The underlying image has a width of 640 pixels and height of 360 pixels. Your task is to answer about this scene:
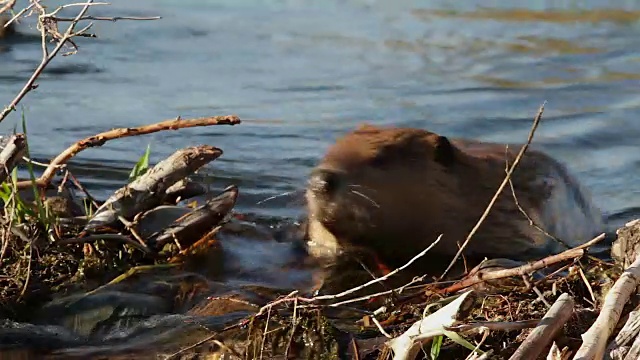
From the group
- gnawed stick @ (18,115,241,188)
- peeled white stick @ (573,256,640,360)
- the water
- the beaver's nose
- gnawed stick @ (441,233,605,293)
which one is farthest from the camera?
the water

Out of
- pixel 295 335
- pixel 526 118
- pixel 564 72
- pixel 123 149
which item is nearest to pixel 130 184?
pixel 295 335

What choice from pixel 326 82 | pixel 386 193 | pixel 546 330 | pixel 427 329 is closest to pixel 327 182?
pixel 386 193

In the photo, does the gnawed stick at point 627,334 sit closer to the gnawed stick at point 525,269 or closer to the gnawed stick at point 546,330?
the gnawed stick at point 546,330

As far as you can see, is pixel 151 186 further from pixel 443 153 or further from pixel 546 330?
pixel 546 330

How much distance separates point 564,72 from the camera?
9.38 metres

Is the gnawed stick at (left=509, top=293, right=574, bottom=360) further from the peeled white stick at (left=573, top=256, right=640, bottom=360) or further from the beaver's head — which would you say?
the beaver's head

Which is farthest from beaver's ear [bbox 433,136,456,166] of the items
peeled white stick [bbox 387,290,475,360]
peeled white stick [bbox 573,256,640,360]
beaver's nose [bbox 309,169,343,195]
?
peeled white stick [bbox 387,290,475,360]

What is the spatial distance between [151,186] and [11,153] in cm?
69

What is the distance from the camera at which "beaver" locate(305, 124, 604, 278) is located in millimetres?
4492

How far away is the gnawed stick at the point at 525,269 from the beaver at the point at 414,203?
1.13 metres

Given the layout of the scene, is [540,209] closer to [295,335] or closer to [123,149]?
[295,335]

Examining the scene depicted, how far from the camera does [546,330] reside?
2.66 meters

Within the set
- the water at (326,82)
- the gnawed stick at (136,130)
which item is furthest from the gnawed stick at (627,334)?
the water at (326,82)

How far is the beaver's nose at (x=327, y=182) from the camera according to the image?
4.49 meters
